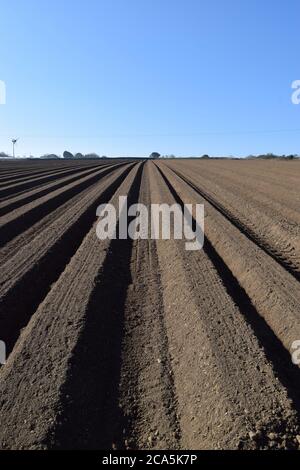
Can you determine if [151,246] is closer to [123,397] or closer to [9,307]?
[9,307]

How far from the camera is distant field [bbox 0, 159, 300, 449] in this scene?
3.72m

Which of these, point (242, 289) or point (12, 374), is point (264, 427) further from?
point (242, 289)

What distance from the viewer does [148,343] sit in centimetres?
525

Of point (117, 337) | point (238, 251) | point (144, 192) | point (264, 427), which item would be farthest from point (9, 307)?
point (144, 192)

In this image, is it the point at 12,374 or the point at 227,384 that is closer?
the point at 227,384

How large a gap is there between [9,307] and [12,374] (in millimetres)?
1876

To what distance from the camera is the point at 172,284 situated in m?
7.18

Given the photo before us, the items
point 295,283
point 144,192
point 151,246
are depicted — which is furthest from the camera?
point 144,192

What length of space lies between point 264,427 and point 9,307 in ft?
12.6

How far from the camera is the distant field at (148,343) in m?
3.72

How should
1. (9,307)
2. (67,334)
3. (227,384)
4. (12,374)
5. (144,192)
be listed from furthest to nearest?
(144,192), (9,307), (67,334), (12,374), (227,384)

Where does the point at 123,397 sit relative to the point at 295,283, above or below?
below
